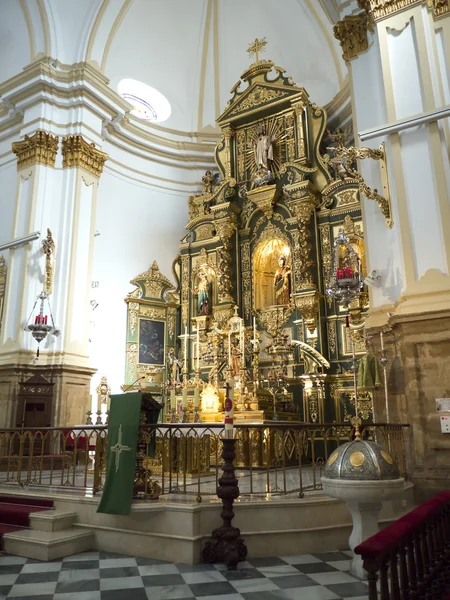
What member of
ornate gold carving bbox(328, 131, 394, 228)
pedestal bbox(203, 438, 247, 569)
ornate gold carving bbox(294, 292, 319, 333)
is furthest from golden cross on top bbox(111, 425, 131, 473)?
ornate gold carving bbox(294, 292, 319, 333)

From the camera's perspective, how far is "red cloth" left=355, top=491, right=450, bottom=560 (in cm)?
282

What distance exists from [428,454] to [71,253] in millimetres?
9331

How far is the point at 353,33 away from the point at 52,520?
919 centimetres

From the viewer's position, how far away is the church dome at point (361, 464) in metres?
4.40

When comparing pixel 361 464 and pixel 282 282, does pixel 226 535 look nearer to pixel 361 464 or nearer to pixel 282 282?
pixel 361 464

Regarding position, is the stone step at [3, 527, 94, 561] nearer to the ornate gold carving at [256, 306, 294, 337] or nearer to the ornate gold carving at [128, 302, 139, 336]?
the ornate gold carving at [256, 306, 294, 337]

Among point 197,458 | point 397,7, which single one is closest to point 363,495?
point 197,458


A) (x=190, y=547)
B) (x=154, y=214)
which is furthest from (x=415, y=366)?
(x=154, y=214)

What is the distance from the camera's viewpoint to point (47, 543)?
17.8 ft

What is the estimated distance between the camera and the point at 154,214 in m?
15.9

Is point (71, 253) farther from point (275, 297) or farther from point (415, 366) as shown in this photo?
point (415, 366)

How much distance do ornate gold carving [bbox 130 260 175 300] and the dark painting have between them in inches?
33.1

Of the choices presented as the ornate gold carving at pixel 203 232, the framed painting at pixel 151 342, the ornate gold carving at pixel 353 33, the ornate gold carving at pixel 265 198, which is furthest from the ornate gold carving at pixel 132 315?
the ornate gold carving at pixel 353 33

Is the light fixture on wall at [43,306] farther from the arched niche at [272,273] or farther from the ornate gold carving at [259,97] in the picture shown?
the ornate gold carving at [259,97]
